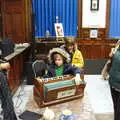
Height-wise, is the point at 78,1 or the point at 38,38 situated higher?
the point at 78,1

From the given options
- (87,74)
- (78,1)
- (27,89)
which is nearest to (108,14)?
(78,1)

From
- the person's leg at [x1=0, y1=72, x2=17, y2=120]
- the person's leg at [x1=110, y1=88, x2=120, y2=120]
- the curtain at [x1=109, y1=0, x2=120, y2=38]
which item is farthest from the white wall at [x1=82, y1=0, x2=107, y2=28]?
the person's leg at [x1=0, y1=72, x2=17, y2=120]

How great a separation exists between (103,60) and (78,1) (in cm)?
150

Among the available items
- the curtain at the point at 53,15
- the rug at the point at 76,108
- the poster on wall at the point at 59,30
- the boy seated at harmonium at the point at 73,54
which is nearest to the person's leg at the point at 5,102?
the rug at the point at 76,108

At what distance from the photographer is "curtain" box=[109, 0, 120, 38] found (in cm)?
575

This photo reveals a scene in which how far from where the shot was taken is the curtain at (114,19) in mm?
5754

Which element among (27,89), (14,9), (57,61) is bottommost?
(27,89)

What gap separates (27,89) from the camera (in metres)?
4.93

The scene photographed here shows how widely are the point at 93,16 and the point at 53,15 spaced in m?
0.94

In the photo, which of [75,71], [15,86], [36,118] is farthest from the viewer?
[15,86]

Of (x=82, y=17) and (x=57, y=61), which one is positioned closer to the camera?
(x=57, y=61)

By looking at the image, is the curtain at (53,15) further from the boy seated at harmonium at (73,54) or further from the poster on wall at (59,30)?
the boy seated at harmonium at (73,54)

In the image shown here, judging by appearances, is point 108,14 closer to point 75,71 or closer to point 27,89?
point 27,89

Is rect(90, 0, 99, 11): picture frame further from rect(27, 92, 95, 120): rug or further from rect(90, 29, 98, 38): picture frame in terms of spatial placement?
rect(27, 92, 95, 120): rug
